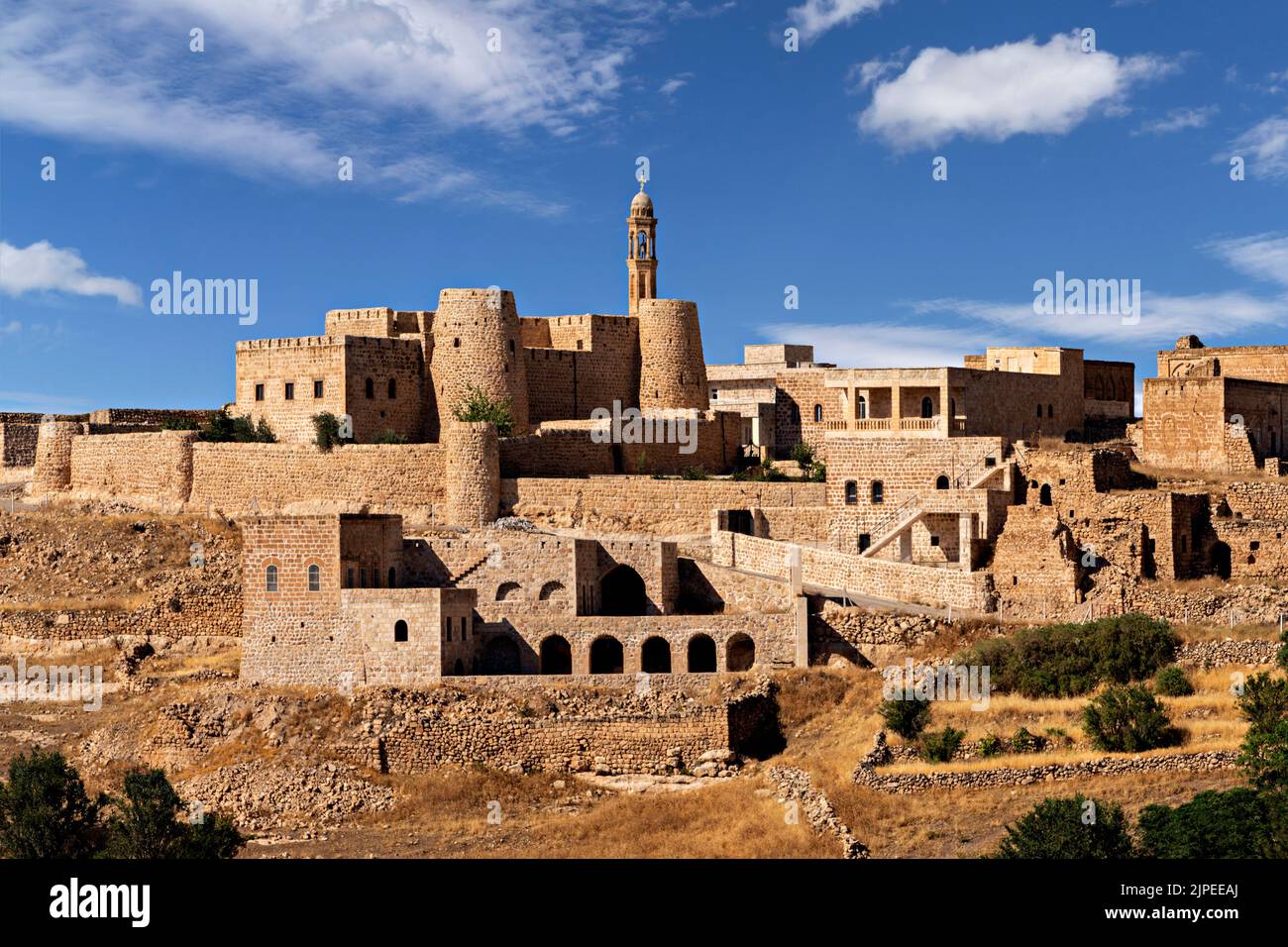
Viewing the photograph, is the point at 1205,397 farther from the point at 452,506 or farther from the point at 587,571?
the point at 452,506

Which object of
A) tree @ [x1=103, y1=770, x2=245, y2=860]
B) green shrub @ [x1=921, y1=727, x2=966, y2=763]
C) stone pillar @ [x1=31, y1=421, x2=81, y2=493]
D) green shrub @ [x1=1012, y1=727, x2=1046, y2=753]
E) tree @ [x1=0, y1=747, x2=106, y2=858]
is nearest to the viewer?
tree @ [x1=103, y1=770, x2=245, y2=860]

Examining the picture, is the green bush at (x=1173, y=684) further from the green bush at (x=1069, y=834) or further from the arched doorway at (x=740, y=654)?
the arched doorway at (x=740, y=654)

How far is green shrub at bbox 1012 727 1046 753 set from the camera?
25.5 metres

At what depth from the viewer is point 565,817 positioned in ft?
89.5

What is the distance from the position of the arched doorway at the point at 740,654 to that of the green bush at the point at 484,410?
12.8m

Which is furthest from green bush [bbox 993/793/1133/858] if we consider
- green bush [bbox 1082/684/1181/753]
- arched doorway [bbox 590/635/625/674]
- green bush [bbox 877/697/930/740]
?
arched doorway [bbox 590/635/625/674]

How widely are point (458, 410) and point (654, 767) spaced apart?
1782 cm

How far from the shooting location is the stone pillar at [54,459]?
4662cm

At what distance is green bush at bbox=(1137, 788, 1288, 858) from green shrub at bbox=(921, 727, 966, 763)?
209 inches

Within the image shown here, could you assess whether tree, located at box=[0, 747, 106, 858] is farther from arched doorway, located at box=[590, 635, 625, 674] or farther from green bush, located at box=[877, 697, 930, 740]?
green bush, located at box=[877, 697, 930, 740]
